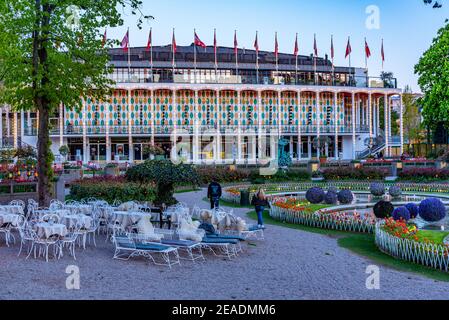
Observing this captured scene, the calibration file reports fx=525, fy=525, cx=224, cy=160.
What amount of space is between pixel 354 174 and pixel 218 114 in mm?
25369

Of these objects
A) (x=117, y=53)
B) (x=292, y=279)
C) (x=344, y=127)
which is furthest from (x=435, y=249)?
(x=117, y=53)

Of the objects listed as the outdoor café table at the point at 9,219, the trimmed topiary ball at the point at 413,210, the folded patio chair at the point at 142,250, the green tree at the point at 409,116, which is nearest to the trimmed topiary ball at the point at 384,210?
the trimmed topiary ball at the point at 413,210

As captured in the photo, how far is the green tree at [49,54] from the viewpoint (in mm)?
18531

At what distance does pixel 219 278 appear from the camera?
1059 cm

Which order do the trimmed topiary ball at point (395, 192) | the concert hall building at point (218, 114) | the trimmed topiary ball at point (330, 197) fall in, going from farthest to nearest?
the concert hall building at point (218, 114) < the trimmed topiary ball at point (395, 192) < the trimmed topiary ball at point (330, 197)

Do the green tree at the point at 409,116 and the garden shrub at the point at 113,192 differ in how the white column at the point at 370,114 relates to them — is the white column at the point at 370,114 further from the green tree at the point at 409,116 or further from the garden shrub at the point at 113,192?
the garden shrub at the point at 113,192

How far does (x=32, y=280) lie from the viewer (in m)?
10.1

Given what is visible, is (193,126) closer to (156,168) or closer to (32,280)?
(156,168)

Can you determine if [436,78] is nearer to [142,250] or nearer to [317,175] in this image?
[317,175]

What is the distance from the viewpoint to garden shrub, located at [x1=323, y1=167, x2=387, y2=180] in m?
38.2

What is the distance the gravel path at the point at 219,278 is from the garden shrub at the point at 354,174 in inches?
989

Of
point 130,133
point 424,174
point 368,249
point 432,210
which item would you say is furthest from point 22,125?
point 368,249
